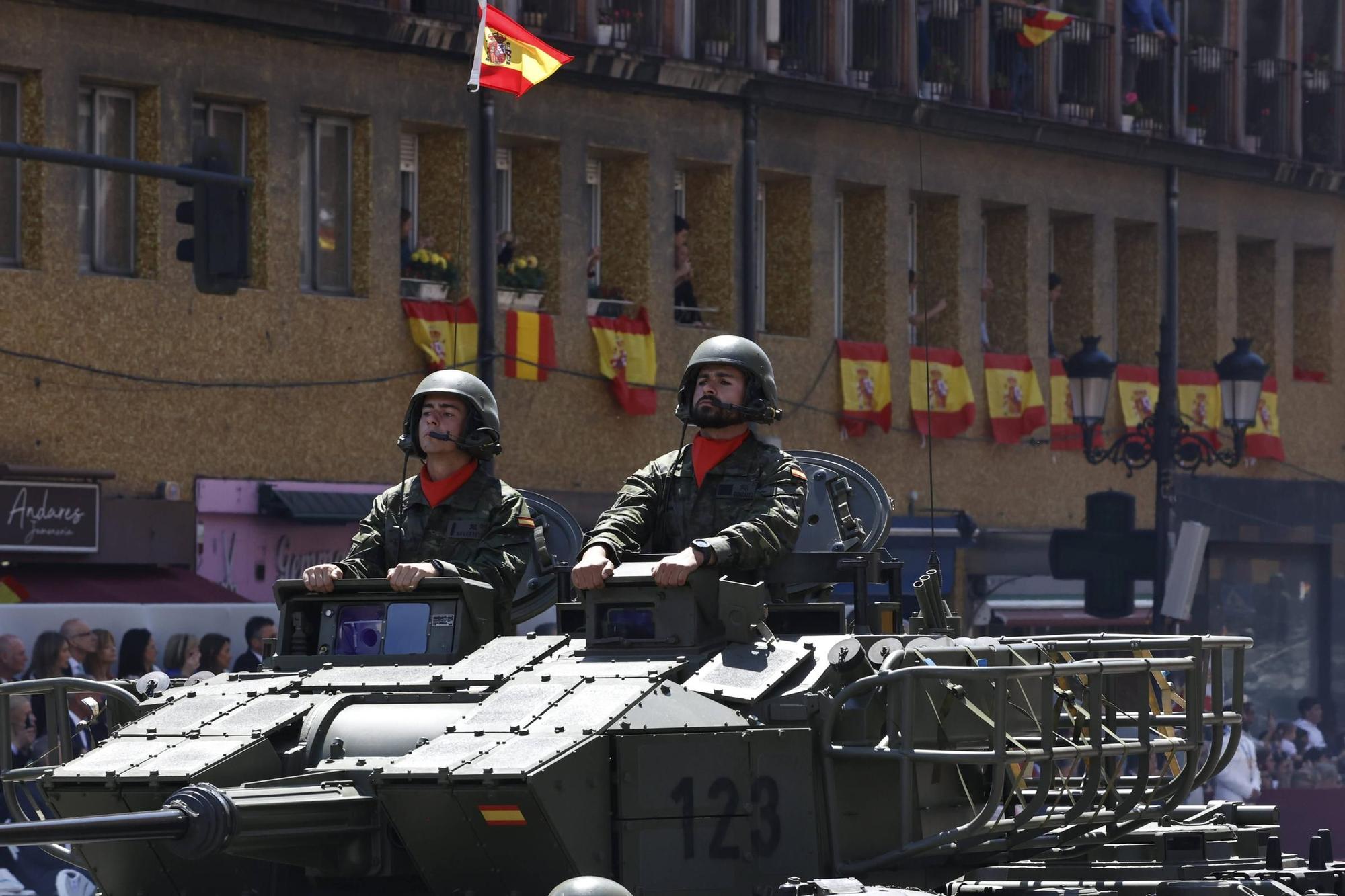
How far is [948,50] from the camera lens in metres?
35.5

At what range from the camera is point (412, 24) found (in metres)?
28.5

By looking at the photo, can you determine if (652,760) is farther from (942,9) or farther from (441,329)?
(942,9)

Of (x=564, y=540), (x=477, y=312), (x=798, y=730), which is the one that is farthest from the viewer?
(x=477, y=312)

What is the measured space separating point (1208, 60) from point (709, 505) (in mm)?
27581

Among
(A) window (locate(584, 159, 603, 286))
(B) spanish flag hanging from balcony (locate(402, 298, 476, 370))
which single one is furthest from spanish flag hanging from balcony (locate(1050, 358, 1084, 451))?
(B) spanish flag hanging from balcony (locate(402, 298, 476, 370))

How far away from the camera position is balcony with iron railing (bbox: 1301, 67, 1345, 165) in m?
41.5

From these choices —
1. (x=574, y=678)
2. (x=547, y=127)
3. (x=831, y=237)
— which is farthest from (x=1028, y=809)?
(x=831, y=237)

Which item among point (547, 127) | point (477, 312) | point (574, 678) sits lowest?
point (574, 678)

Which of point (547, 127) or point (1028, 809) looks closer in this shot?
point (1028, 809)

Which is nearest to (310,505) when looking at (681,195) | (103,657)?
(103,657)

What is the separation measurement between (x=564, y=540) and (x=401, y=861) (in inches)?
130

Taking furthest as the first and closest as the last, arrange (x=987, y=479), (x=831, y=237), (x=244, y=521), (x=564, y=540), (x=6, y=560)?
(x=987, y=479) → (x=831, y=237) → (x=244, y=521) → (x=6, y=560) → (x=564, y=540)

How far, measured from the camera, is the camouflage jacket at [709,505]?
43.2ft

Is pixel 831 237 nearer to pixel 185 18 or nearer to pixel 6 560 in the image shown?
pixel 185 18
